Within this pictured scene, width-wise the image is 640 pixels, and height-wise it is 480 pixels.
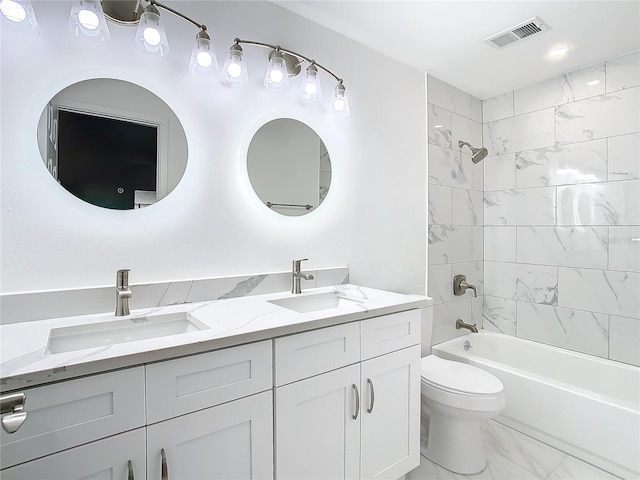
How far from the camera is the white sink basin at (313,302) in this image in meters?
1.64

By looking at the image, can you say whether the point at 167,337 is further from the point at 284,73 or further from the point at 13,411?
the point at 284,73

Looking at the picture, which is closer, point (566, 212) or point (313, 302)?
point (313, 302)

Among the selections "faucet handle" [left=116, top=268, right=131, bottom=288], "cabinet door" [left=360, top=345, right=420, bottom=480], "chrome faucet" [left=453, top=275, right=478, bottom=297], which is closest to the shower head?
"chrome faucet" [left=453, top=275, right=478, bottom=297]

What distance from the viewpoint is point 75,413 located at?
818mm

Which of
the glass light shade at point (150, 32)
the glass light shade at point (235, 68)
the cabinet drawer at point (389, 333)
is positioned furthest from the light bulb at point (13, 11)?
the cabinet drawer at point (389, 333)

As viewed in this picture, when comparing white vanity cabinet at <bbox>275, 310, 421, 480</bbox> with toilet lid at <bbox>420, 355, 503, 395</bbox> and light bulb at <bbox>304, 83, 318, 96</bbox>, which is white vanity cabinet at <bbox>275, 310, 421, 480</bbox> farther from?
light bulb at <bbox>304, 83, 318, 96</bbox>

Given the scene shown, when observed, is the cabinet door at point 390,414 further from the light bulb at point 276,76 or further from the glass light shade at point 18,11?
the glass light shade at point 18,11

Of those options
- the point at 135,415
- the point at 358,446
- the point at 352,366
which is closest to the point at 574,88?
the point at 352,366

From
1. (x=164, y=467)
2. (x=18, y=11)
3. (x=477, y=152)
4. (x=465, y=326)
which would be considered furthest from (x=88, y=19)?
(x=465, y=326)

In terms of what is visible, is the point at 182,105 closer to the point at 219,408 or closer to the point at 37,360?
the point at 37,360

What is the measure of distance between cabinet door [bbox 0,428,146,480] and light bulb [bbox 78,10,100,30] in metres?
1.32

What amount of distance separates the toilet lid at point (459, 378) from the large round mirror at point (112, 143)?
65.8 inches

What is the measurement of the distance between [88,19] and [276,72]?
2.44 feet

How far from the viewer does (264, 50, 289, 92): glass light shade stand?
1.64 meters
